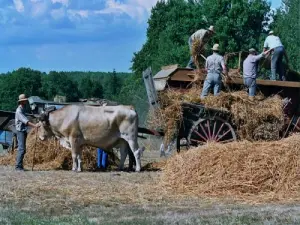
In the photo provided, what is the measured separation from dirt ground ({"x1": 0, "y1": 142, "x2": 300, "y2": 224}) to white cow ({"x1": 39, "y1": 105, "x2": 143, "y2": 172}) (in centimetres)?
217

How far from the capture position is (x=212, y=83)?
17.7m

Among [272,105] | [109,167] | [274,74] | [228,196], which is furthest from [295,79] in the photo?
[228,196]

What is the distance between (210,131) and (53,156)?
4370 mm

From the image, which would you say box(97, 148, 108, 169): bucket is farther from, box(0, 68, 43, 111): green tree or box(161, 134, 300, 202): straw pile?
box(0, 68, 43, 111): green tree

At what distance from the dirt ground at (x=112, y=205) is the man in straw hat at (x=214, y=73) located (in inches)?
113

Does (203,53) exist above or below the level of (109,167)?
above

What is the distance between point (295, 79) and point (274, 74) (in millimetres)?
985

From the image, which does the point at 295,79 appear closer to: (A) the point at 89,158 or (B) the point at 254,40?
(A) the point at 89,158

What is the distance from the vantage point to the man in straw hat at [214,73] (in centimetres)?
1767

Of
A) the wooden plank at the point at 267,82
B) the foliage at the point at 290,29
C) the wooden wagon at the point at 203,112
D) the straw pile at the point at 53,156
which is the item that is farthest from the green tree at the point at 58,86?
the wooden plank at the point at 267,82

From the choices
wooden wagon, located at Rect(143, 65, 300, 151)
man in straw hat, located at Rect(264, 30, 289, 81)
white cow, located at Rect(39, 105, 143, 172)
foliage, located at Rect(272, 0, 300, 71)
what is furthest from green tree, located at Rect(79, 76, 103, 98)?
wooden wagon, located at Rect(143, 65, 300, 151)

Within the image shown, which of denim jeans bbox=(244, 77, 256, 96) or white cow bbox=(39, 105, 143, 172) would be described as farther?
white cow bbox=(39, 105, 143, 172)

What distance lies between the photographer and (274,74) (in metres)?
19.1

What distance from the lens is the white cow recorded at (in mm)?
18266
